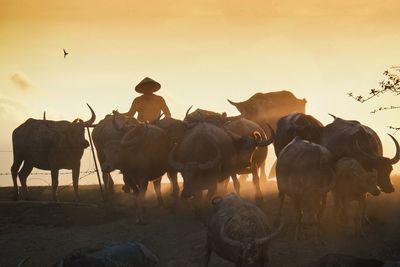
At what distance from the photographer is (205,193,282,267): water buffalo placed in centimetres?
927

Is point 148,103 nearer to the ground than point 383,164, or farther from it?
farther from it

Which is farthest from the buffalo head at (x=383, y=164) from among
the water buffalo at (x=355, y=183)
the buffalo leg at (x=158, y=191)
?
the buffalo leg at (x=158, y=191)

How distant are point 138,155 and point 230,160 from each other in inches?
92.9

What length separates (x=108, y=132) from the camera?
55.2 feet

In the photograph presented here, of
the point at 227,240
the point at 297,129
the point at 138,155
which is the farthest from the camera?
A: the point at 297,129

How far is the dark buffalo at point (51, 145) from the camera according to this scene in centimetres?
1730

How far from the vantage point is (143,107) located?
703 inches

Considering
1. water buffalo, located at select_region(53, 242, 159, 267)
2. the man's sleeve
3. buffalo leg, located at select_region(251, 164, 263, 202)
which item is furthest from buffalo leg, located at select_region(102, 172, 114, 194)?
water buffalo, located at select_region(53, 242, 159, 267)

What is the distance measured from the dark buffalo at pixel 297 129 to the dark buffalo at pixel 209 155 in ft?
2.30

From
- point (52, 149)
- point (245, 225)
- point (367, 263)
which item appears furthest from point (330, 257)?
point (52, 149)

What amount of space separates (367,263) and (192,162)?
5.33m

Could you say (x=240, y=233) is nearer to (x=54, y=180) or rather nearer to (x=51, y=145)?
(x=54, y=180)

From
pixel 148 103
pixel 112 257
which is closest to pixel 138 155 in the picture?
pixel 148 103

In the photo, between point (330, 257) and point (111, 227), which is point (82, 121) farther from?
point (330, 257)
